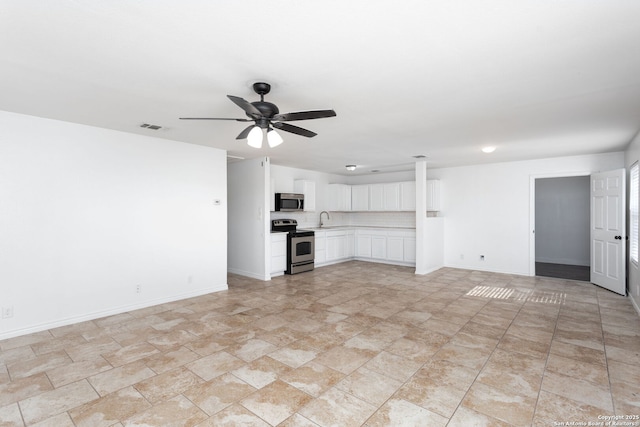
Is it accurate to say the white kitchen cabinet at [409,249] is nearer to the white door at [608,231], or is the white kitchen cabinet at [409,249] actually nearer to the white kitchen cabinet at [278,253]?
the white kitchen cabinet at [278,253]

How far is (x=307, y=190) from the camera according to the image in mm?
7809

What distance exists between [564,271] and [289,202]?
6.26 m

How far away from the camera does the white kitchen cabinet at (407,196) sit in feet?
25.8

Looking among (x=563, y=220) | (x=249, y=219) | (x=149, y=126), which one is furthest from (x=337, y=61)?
(x=563, y=220)

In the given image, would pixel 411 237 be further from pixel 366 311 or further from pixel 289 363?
pixel 289 363

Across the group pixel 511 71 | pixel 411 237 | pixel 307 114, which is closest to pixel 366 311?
pixel 307 114

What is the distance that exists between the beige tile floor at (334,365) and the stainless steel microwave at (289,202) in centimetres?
270

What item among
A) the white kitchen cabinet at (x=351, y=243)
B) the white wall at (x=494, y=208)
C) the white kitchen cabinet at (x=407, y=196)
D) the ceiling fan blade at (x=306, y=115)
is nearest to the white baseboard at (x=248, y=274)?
the white kitchen cabinet at (x=351, y=243)

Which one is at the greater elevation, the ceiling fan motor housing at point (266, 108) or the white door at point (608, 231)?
the ceiling fan motor housing at point (266, 108)

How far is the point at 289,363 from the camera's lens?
2.87 meters

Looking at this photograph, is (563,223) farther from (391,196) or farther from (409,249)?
(391,196)

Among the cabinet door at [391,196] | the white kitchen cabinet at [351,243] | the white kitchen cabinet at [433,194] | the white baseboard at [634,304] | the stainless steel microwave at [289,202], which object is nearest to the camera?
the white baseboard at [634,304]

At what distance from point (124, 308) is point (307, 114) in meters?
3.73

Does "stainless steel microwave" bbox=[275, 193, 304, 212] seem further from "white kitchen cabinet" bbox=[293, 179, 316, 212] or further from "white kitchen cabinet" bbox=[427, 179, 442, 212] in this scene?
"white kitchen cabinet" bbox=[427, 179, 442, 212]
